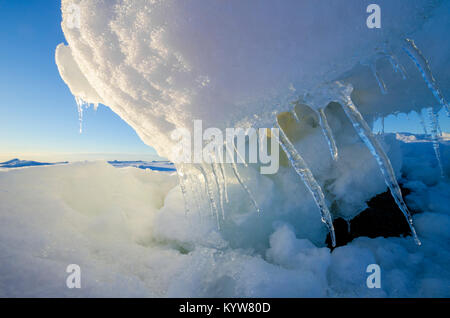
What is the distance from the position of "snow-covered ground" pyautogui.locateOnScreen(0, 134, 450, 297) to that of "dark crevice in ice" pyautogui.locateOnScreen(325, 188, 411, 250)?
0.12m

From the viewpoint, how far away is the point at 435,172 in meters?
3.19

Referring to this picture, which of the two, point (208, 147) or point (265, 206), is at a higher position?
point (208, 147)

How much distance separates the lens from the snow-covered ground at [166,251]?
135 cm

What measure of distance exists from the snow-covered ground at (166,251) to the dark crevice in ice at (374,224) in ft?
0.40

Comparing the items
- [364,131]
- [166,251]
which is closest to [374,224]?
[364,131]

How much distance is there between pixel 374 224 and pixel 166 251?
2.33 m

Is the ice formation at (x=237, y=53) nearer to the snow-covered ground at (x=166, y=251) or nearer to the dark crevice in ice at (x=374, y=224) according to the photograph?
the snow-covered ground at (x=166, y=251)

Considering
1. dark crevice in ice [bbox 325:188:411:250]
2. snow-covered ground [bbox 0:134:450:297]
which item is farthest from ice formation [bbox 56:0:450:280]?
dark crevice in ice [bbox 325:188:411:250]

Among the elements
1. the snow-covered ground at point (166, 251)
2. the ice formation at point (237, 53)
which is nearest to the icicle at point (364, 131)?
the ice formation at point (237, 53)

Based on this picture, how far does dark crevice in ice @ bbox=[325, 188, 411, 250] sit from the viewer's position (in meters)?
2.14

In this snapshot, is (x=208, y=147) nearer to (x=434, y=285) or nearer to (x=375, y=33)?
(x=375, y=33)

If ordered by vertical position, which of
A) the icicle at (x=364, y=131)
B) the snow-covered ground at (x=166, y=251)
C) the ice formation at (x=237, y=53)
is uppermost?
the ice formation at (x=237, y=53)

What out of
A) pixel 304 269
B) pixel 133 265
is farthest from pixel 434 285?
pixel 133 265

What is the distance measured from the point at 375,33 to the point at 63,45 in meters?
2.80
